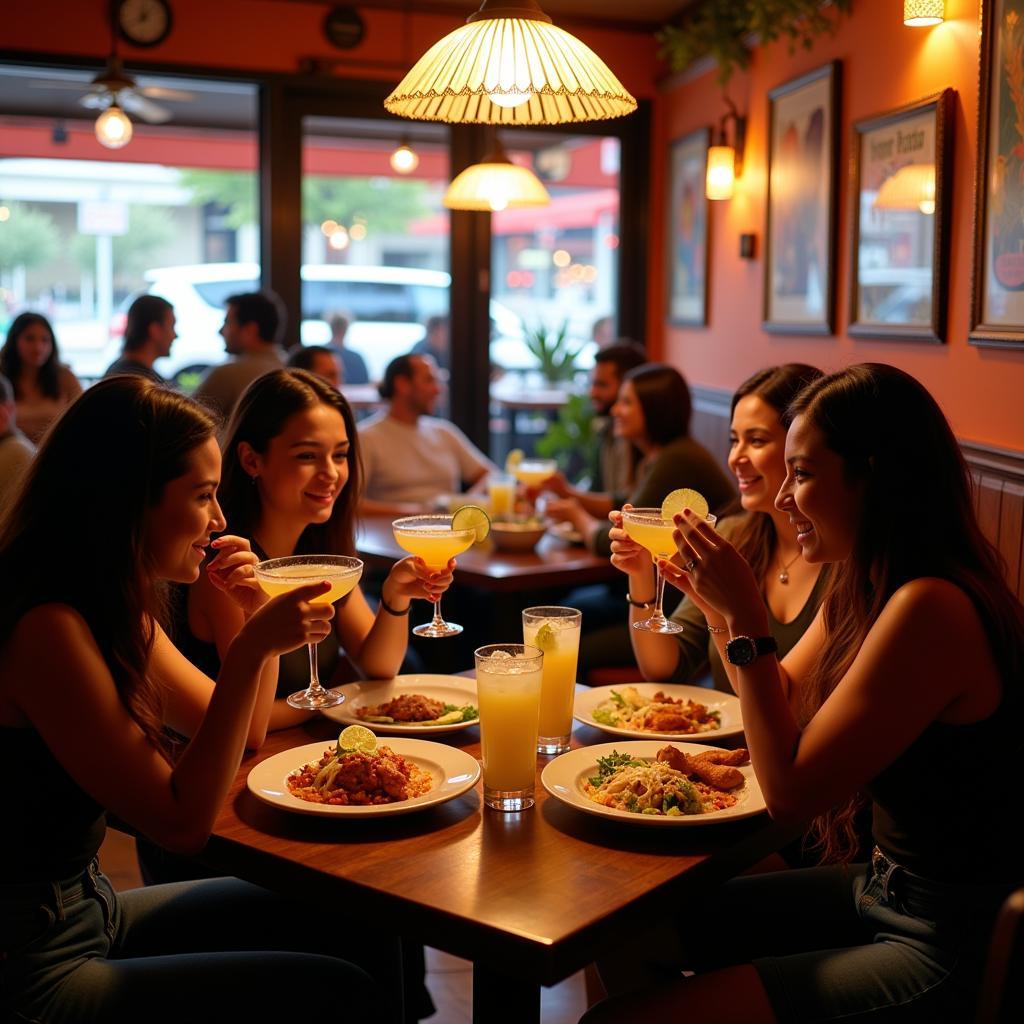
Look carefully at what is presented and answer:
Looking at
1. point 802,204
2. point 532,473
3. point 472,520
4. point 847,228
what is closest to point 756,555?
point 472,520

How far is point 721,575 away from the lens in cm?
181

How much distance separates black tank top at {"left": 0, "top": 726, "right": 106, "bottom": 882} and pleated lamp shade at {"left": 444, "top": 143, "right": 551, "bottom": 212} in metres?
2.36

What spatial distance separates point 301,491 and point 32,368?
374cm

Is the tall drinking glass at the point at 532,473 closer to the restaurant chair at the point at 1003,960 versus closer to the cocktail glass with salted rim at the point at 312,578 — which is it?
the cocktail glass with salted rim at the point at 312,578

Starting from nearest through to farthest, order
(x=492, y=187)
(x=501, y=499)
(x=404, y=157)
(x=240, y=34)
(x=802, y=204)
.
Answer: (x=492, y=187) < (x=501, y=499) < (x=802, y=204) < (x=240, y=34) < (x=404, y=157)

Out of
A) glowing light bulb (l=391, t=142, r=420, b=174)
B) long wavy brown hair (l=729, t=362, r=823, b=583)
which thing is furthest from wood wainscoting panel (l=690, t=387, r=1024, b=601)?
glowing light bulb (l=391, t=142, r=420, b=174)

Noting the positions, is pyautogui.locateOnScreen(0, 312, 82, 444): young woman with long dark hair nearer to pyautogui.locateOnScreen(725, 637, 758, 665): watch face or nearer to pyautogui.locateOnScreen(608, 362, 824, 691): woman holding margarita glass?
pyautogui.locateOnScreen(608, 362, 824, 691): woman holding margarita glass

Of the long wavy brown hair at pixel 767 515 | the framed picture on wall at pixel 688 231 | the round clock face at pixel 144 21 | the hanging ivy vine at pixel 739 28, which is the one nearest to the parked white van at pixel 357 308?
the framed picture on wall at pixel 688 231

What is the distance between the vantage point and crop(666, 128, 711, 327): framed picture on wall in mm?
6043

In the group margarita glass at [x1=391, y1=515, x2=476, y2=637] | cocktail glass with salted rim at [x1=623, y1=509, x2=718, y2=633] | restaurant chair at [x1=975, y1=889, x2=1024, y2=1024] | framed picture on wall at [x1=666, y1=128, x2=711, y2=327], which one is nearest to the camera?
restaurant chair at [x1=975, y1=889, x2=1024, y2=1024]

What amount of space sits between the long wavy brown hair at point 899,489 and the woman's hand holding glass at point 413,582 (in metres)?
0.89

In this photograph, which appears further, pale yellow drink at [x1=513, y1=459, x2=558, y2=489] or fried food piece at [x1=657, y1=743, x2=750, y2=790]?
pale yellow drink at [x1=513, y1=459, x2=558, y2=489]

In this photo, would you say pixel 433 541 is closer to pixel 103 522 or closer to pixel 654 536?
pixel 654 536

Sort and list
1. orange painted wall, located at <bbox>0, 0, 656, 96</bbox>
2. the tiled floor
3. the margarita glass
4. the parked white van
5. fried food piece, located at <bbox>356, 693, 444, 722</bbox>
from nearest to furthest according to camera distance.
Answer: fried food piece, located at <bbox>356, 693, 444, 722</bbox>
the margarita glass
the tiled floor
orange painted wall, located at <bbox>0, 0, 656, 96</bbox>
the parked white van
